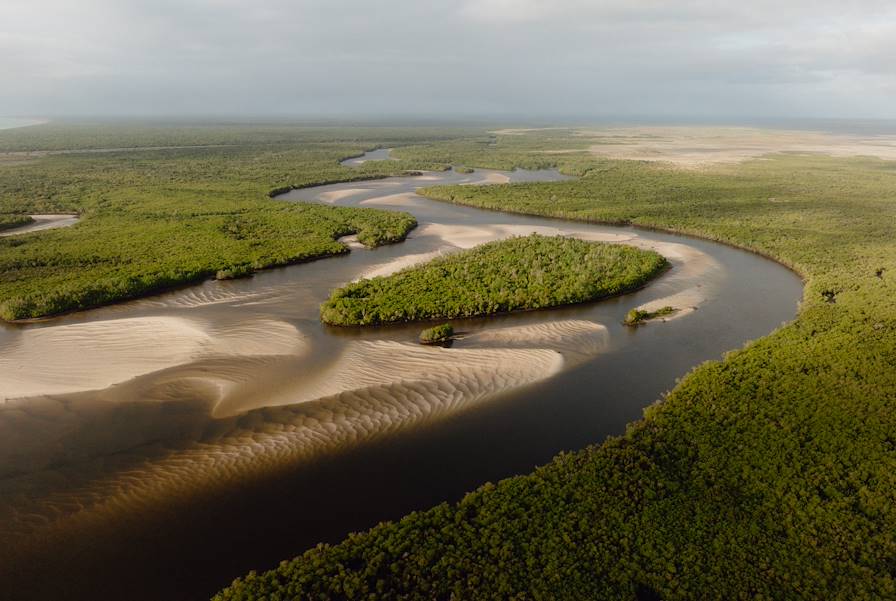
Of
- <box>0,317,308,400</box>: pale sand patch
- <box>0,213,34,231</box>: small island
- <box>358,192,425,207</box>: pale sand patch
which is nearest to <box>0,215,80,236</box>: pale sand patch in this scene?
<box>0,213,34,231</box>: small island

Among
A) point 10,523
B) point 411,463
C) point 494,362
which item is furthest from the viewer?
point 494,362

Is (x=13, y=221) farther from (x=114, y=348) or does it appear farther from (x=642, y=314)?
(x=642, y=314)

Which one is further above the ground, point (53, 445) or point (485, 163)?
point (485, 163)

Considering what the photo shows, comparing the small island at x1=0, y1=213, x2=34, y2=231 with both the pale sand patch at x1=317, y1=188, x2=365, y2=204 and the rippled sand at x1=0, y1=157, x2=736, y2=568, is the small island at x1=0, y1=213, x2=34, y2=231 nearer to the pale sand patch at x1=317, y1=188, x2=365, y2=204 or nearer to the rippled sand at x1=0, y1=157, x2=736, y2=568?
the pale sand patch at x1=317, y1=188, x2=365, y2=204

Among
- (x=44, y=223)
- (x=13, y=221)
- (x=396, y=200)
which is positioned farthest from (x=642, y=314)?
(x=13, y=221)

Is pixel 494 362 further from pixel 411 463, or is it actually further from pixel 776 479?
pixel 776 479

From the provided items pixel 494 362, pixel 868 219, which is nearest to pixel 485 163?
pixel 868 219

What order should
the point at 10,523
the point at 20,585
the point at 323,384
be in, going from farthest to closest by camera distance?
1. the point at 323,384
2. the point at 10,523
3. the point at 20,585

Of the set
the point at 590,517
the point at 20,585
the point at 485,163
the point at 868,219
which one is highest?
the point at 485,163

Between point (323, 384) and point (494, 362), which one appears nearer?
point (323, 384)
